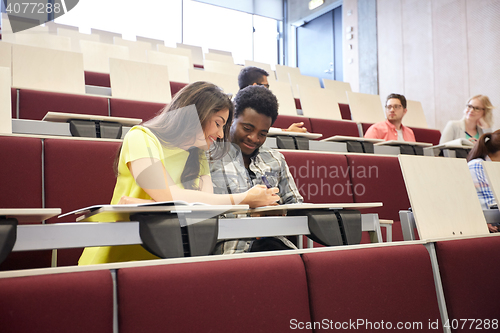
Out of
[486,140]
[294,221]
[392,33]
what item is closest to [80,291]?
[294,221]

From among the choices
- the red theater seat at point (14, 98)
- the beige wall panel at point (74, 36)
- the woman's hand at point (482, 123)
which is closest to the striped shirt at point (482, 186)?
the woman's hand at point (482, 123)

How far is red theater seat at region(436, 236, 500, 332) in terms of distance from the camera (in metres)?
0.37

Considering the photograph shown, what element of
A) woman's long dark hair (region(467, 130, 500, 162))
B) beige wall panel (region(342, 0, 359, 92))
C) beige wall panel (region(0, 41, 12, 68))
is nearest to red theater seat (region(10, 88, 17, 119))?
beige wall panel (region(0, 41, 12, 68))

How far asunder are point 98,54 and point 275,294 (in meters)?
1.28

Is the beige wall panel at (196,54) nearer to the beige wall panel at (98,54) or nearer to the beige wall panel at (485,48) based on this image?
the beige wall panel at (98,54)

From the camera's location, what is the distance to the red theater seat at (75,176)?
1.74 feet

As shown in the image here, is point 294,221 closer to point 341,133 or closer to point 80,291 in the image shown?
point 80,291

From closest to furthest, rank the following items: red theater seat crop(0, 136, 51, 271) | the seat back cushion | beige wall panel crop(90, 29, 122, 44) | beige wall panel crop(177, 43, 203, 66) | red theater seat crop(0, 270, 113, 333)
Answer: red theater seat crop(0, 270, 113, 333)
red theater seat crop(0, 136, 51, 271)
the seat back cushion
beige wall panel crop(90, 29, 122, 44)
beige wall panel crop(177, 43, 203, 66)

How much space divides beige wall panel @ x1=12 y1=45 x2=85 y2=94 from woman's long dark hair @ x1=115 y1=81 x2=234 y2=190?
0.62m

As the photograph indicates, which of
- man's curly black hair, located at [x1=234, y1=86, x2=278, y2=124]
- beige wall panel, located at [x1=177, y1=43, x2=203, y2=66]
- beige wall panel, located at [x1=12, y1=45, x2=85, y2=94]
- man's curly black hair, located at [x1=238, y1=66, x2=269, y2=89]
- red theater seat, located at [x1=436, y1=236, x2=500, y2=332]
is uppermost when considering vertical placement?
beige wall panel, located at [x1=177, y1=43, x2=203, y2=66]

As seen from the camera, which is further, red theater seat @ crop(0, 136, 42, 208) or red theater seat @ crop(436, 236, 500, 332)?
red theater seat @ crop(0, 136, 42, 208)

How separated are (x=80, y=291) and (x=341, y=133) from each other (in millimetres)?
1081

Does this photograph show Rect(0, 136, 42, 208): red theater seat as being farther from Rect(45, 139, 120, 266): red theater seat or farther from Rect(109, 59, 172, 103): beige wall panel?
Rect(109, 59, 172, 103): beige wall panel

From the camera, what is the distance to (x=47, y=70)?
948mm
